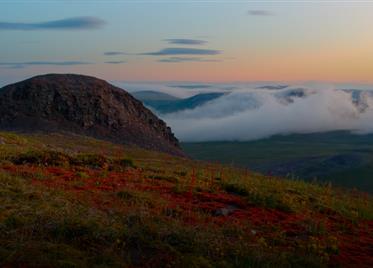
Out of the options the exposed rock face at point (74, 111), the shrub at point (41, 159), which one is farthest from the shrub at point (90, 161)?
the exposed rock face at point (74, 111)

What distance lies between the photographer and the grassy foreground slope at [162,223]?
29.4ft

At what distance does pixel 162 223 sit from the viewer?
10.5 metres

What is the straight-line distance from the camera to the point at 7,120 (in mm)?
44250

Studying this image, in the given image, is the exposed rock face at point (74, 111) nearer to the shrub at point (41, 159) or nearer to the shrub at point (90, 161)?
the shrub at point (90, 161)

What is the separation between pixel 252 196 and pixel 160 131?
39.5 metres

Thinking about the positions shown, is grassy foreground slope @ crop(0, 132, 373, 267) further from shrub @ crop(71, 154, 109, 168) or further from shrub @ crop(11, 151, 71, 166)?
shrub @ crop(71, 154, 109, 168)

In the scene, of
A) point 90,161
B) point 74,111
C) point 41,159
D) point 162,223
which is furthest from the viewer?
point 74,111

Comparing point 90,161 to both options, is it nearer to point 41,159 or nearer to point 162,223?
point 41,159

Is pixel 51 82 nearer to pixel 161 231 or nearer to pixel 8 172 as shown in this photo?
pixel 8 172

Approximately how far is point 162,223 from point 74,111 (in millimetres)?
37525

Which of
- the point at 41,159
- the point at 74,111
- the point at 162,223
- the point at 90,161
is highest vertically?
the point at 74,111

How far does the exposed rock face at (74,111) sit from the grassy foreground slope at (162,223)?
Answer: 27.9 meters

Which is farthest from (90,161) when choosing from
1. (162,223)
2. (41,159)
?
(162,223)

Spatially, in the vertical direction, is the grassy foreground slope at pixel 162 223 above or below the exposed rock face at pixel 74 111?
below
